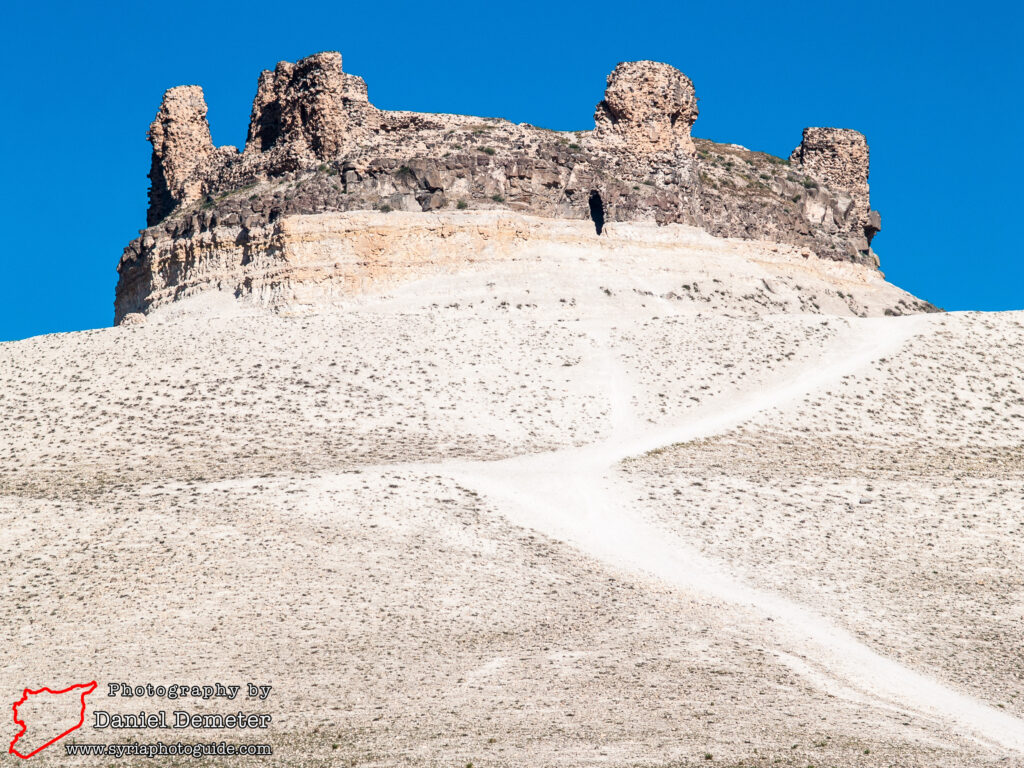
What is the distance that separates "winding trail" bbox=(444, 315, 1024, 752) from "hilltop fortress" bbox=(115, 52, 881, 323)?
7934mm

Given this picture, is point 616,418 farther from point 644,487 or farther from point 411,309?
point 411,309

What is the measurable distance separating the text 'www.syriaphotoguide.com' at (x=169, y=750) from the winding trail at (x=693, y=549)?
7.70 meters

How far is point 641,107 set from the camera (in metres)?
45.2

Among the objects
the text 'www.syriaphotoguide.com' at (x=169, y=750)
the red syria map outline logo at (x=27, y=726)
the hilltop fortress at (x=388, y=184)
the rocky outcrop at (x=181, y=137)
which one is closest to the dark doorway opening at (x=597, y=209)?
the hilltop fortress at (x=388, y=184)

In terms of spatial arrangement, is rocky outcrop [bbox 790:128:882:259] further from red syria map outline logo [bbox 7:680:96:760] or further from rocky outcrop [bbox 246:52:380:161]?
red syria map outline logo [bbox 7:680:96:760]

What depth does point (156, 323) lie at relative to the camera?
1585 inches

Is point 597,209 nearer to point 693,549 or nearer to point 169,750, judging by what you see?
point 693,549

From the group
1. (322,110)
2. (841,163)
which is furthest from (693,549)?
(841,163)

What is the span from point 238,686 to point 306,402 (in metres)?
15.2

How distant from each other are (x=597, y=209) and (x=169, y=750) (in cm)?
2991

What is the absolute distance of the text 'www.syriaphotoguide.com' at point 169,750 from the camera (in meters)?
15.7

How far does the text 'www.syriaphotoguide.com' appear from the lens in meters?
15.7

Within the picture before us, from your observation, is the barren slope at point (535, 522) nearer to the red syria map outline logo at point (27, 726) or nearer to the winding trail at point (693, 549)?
the winding trail at point (693, 549)

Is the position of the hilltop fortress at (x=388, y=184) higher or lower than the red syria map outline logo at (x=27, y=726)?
higher
